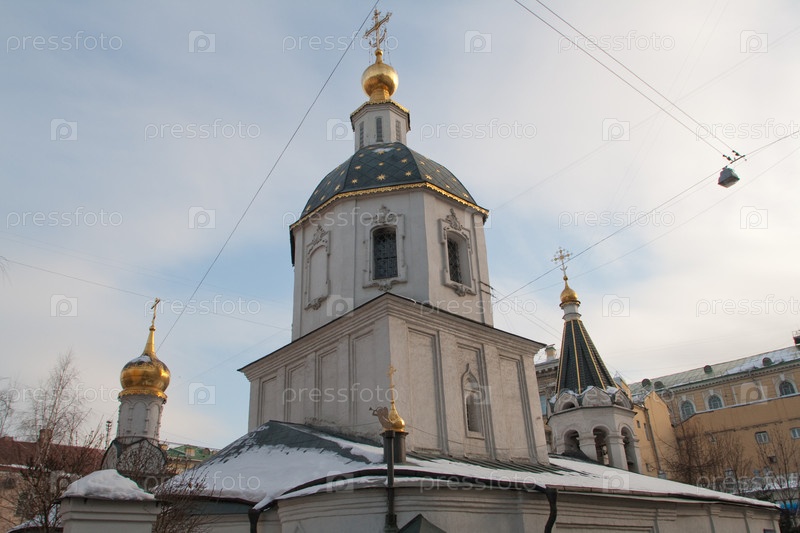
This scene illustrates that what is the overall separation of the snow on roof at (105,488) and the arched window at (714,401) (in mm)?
53147

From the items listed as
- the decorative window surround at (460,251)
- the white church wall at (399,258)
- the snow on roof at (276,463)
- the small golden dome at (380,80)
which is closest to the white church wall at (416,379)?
the white church wall at (399,258)

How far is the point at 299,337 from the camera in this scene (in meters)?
15.8

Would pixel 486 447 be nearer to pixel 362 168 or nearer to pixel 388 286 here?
pixel 388 286

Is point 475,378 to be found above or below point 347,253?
below

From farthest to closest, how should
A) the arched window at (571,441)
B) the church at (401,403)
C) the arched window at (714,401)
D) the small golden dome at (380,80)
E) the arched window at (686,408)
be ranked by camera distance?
the arched window at (686,408) < the arched window at (714,401) < the arched window at (571,441) < the small golden dome at (380,80) < the church at (401,403)

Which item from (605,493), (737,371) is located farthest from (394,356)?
(737,371)

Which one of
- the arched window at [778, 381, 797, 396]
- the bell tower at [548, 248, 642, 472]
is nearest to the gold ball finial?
the bell tower at [548, 248, 642, 472]

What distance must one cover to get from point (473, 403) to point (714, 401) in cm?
4447

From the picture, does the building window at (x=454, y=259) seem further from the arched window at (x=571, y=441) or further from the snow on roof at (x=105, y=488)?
the snow on roof at (x=105, y=488)

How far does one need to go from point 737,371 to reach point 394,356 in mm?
47133

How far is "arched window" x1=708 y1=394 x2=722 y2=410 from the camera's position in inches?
1991

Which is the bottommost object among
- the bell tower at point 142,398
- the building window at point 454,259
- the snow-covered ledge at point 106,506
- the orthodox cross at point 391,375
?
the snow-covered ledge at point 106,506

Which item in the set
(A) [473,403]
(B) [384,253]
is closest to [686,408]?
(A) [473,403]

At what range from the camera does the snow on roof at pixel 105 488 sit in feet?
19.6
